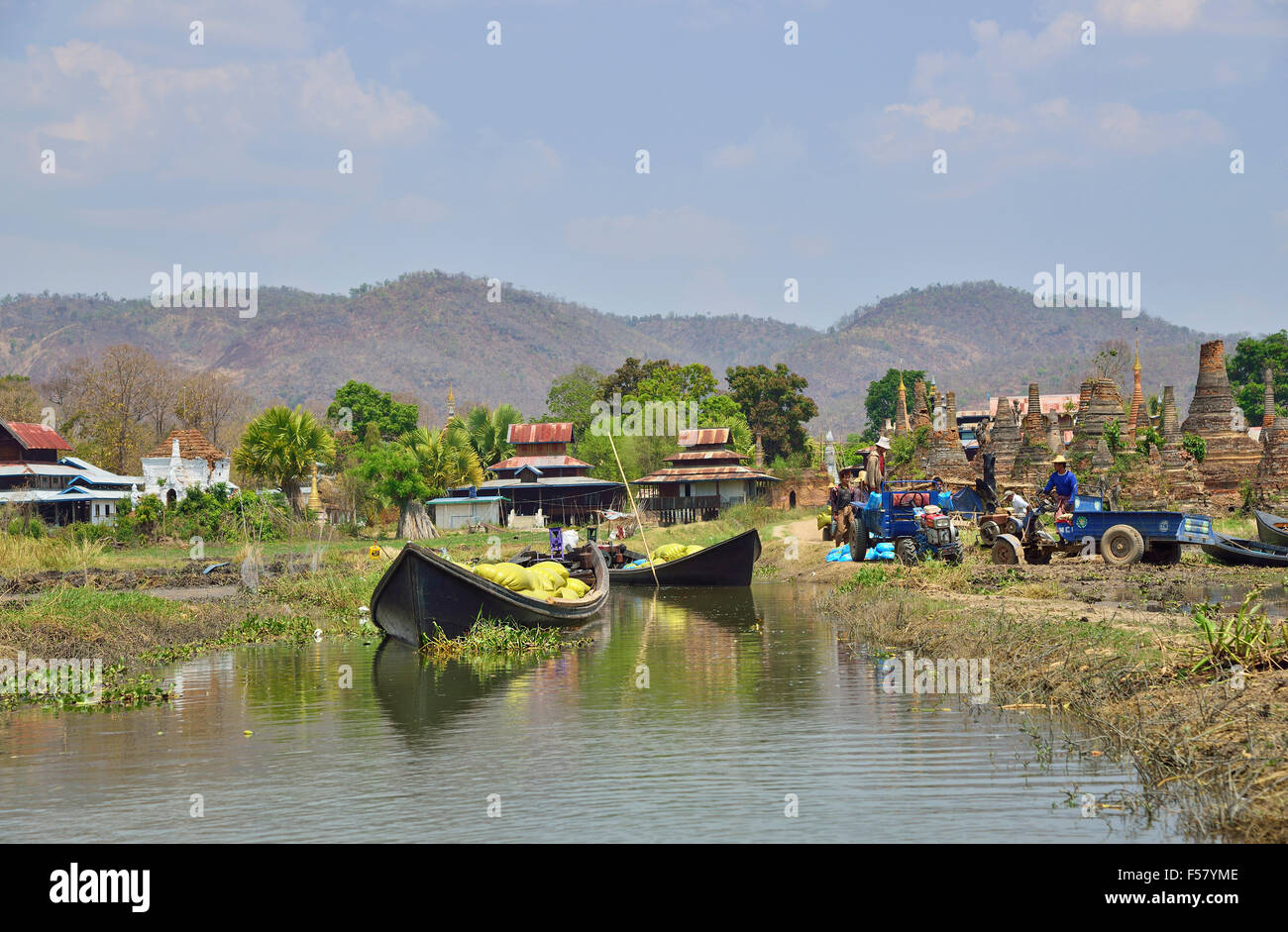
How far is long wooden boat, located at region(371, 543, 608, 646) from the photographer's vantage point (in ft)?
59.3

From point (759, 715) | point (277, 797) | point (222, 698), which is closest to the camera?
point (277, 797)

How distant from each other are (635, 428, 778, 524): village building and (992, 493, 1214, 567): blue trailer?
106 ft

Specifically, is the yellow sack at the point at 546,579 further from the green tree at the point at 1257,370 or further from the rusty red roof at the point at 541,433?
the green tree at the point at 1257,370

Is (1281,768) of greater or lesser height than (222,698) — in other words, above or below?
above

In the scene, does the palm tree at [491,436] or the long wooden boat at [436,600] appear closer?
the long wooden boat at [436,600]

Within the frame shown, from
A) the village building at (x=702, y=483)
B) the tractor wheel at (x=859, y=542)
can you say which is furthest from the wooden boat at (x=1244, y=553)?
the village building at (x=702, y=483)

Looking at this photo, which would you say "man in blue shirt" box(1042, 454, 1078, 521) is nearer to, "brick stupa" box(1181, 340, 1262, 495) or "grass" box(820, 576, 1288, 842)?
"grass" box(820, 576, 1288, 842)

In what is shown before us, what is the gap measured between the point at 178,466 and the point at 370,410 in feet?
91.7

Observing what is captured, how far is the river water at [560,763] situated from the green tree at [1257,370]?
6843 cm

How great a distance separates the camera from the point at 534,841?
27.4 ft

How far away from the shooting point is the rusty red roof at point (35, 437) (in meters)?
54.4
